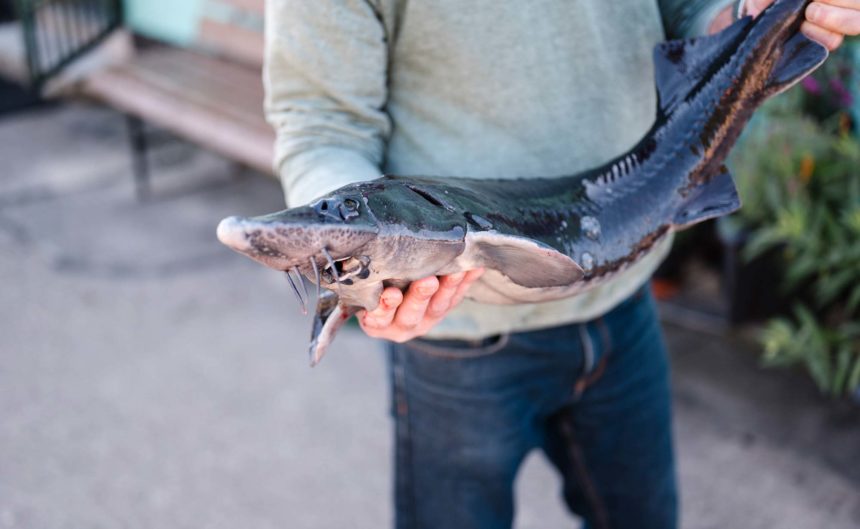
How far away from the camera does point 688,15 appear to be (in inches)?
70.9

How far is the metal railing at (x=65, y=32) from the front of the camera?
5895 millimetres

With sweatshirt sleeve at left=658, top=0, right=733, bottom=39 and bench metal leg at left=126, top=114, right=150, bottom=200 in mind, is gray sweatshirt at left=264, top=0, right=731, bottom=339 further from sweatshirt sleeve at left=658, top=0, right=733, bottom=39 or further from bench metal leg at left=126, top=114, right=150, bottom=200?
bench metal leg at left=126, top=114, right=150, bottom=200

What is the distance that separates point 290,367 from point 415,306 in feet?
7.67

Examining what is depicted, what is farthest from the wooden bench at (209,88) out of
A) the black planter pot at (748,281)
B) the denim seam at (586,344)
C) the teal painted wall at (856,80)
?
the denim seam at (586,344)

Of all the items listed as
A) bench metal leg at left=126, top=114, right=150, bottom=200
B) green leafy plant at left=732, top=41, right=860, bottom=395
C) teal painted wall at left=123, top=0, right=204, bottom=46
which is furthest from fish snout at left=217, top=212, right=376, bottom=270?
teal painted wall at left=123, top=0, right=204, bottom=46

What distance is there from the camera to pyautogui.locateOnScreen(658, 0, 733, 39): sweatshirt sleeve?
5.74ft

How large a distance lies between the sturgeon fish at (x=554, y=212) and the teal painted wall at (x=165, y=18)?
444 centimetres

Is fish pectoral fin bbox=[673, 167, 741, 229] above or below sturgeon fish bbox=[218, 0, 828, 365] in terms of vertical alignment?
below

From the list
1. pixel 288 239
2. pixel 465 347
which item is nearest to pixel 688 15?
pixel 465 347

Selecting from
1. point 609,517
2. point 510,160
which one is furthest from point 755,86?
point 609,517

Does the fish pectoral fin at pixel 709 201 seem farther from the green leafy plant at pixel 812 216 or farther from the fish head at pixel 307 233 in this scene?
the green leafy plant at pixel 812 216

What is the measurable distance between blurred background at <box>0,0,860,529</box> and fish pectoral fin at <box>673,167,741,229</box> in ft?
4.77

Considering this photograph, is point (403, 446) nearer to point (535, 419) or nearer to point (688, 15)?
point (535, 419)

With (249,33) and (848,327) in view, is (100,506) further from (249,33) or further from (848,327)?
(249,33)
